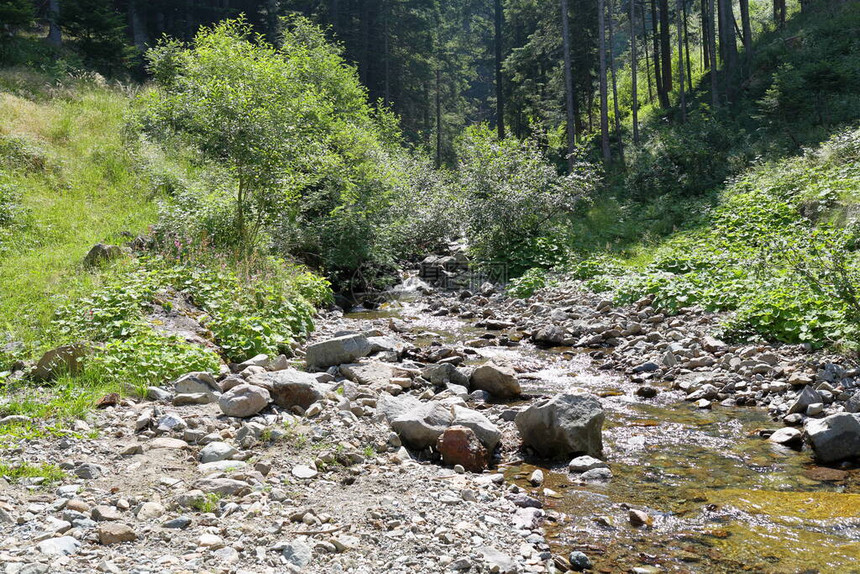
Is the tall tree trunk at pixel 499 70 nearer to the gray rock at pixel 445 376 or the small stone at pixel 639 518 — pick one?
the gray rock at pixel 445 376

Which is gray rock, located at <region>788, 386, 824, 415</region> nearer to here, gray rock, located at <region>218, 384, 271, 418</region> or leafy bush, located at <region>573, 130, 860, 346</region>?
leafy bush, located at <region>573, 130, 860, 346</region>

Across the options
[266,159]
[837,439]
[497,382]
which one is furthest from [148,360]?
[837,439]

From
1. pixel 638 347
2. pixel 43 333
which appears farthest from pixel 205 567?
pixel 638 347

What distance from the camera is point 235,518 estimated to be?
3938mm

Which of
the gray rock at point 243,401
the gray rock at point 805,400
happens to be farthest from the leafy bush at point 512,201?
the gray rock at point 243,401

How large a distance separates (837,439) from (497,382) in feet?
12.9

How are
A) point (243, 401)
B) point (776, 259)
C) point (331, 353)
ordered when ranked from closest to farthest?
1. point (243, 401)
2. point (331, 353)
3. point (776, 259)

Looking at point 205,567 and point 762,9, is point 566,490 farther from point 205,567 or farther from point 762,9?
point 762,9

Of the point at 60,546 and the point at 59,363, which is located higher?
the point at 59,363

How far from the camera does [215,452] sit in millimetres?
4867

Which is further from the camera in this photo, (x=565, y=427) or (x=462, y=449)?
(x=565, y=427)

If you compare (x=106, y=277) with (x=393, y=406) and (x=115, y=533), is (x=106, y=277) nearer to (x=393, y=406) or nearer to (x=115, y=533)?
(x=393, y=406)

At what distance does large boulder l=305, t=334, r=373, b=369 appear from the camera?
27.7 ft

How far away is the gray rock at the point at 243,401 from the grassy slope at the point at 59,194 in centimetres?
266
